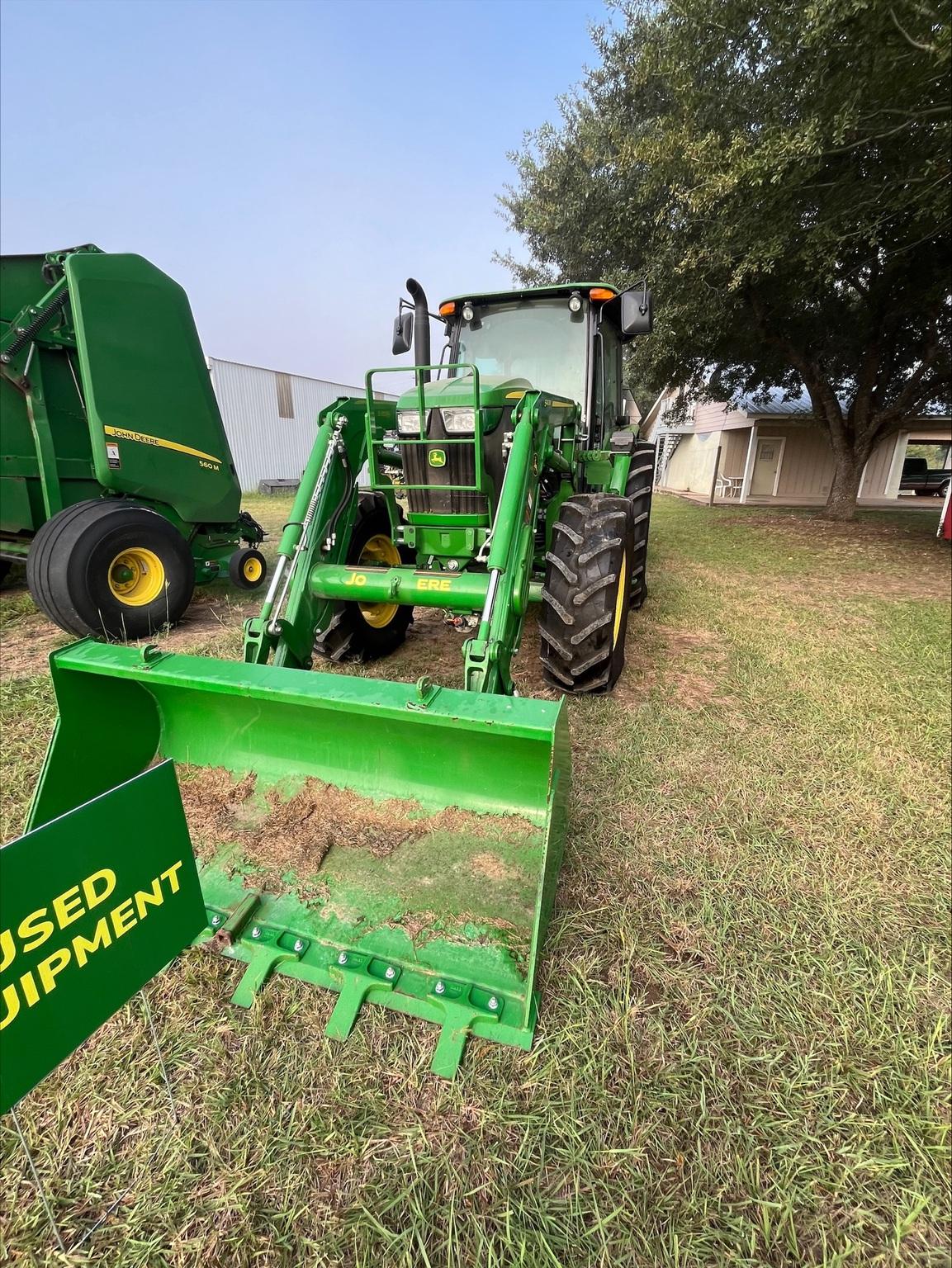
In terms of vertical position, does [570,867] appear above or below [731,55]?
below

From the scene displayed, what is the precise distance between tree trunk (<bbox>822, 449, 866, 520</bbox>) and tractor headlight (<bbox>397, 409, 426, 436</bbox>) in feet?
42.2

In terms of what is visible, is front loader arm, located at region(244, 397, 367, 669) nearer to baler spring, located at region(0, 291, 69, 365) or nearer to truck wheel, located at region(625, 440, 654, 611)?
truck wheel, located at region(625, 440, 654, 611)

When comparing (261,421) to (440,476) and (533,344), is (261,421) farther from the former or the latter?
(440,476)

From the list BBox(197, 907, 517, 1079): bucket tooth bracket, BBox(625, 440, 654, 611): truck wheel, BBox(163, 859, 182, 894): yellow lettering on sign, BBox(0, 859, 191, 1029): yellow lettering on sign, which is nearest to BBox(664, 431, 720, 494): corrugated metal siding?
BBox(625, 440, 654, 611): truck wheel

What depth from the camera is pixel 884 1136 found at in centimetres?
145

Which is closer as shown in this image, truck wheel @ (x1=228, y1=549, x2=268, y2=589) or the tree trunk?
truck wheel @ (x1=228, y1=549, x2=268, y2=589)

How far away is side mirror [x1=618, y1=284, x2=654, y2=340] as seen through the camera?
143 inches

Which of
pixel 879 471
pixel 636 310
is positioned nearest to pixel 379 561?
pixel 636 310

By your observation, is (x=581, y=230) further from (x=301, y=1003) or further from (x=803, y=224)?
(x=301, y=1003)

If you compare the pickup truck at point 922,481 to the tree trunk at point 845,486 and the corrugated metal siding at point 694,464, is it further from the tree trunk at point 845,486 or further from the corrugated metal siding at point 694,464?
the tree trunk at point 845,486

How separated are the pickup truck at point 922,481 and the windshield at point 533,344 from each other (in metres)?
21.7

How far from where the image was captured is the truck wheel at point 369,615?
375 centimetres

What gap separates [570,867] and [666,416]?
55.6 ft

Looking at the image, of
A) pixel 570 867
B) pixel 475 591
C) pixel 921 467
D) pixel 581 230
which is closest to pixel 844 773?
pixel 570 867
